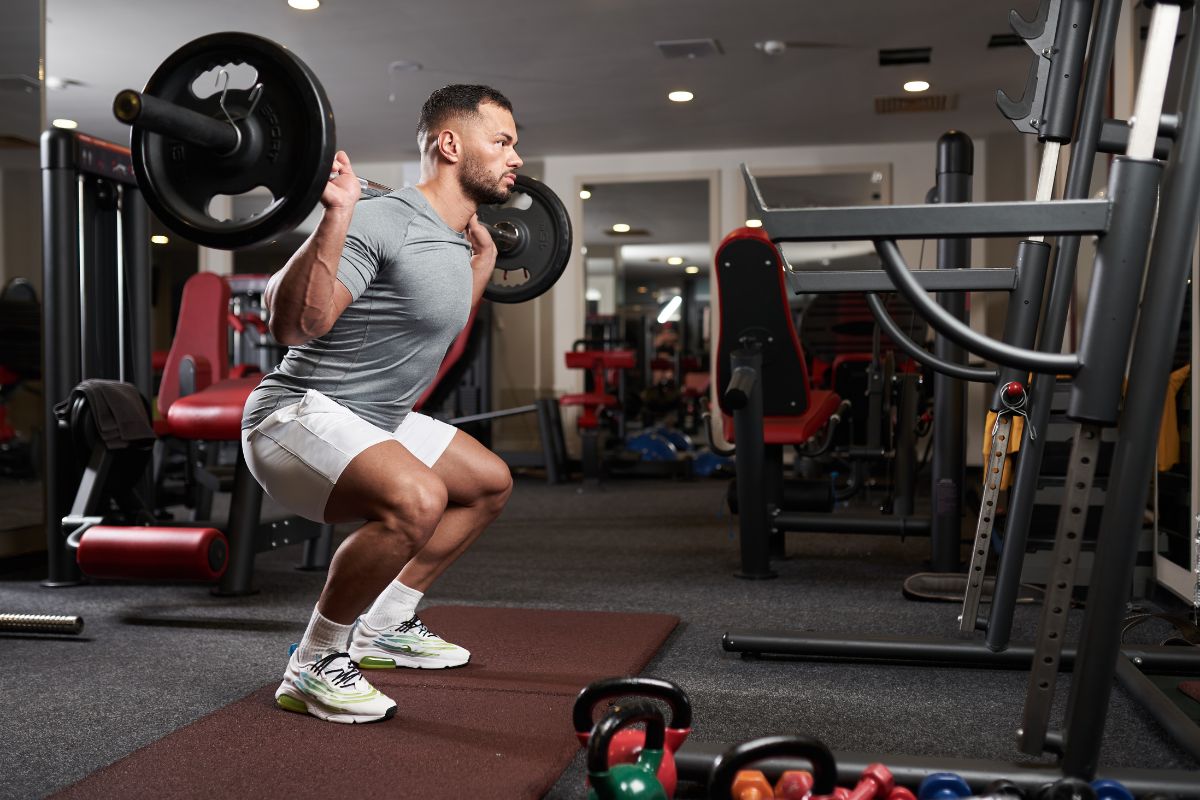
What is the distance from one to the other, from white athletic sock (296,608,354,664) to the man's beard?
836 millimetres

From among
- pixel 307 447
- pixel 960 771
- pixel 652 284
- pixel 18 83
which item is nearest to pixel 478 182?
pixel 307 447

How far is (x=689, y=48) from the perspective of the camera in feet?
17.7

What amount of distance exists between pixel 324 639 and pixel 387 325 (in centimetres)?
56

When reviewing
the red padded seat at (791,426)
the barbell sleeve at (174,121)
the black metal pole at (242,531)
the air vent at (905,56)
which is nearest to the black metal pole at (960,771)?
the barbell sleeve at (174,121)

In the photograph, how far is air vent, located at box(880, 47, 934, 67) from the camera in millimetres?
5484

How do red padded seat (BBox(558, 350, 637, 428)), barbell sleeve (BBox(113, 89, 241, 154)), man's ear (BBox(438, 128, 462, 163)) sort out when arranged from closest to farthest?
barbell sleeve (BBox(113, 89, 241, 154)) → man's ear (BBox(438, 128, 462, 163)) → red padded seat (BBox(558, 350, 637, 428))

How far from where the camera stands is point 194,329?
12.1 feet

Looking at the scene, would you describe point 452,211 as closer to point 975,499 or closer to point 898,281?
point 898,281

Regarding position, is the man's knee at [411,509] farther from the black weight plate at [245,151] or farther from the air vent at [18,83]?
the air vent at [18,83]

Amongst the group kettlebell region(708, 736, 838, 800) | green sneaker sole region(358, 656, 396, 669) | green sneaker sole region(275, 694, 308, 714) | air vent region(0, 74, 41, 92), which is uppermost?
air vent region(0, 74, 41, 92)

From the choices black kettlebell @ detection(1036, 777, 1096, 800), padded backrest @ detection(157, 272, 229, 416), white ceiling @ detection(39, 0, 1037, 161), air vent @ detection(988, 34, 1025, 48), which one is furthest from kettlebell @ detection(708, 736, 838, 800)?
air vent @ detection(988, 34, 1025, 48)

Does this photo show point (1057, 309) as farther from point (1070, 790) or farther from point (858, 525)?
point (858, 525)

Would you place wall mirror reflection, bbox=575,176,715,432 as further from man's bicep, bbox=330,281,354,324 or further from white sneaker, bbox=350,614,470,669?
man's bicep, bbox=330,281,354,324

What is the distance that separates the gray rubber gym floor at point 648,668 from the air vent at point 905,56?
2786 millimetres
